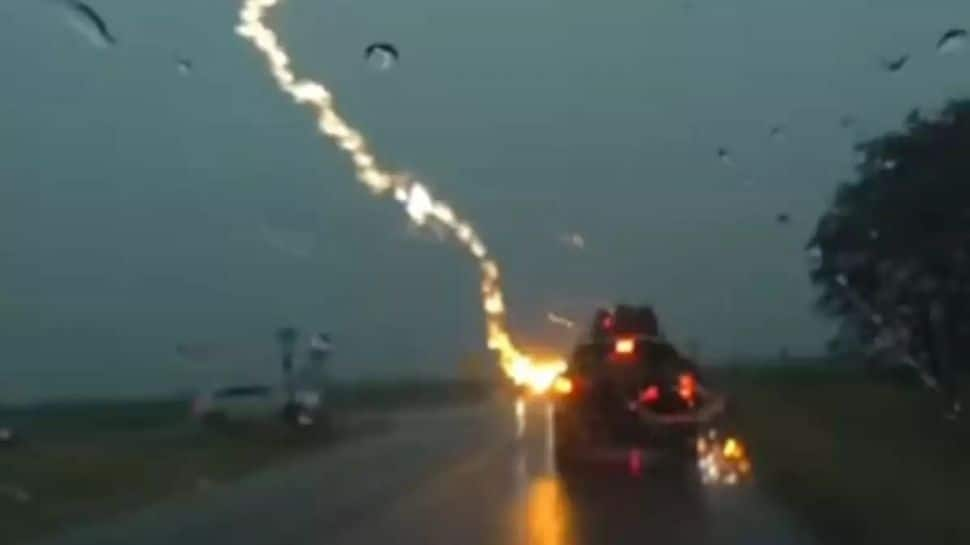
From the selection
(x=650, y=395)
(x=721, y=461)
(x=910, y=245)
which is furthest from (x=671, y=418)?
(x=910, y=245)

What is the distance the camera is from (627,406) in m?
29.9

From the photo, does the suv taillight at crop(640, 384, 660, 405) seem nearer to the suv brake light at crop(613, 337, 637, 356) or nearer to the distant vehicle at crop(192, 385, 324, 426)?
the suv brake light at crop(613, 337, 637, 356)

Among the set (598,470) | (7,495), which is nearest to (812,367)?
(598,470)

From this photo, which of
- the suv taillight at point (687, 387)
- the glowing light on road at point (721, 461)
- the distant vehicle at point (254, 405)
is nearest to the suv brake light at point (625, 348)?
the suv taillight at point (687, 387)

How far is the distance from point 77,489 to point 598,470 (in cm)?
646

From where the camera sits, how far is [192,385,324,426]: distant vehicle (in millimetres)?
49531

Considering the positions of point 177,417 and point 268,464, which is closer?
point 268,464

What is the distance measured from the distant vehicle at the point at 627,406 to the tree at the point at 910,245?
9640mm

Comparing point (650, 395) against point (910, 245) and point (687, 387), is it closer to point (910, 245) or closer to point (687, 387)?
point (687, 387)

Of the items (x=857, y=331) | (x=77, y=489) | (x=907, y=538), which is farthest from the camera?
(x=857, y=331)

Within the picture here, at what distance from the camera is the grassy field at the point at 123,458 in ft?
86.4

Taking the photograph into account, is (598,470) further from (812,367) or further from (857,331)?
(812,367)

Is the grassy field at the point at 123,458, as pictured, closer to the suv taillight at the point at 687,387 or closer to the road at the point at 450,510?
the road at the point at 450,510

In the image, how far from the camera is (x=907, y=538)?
17562 mm
